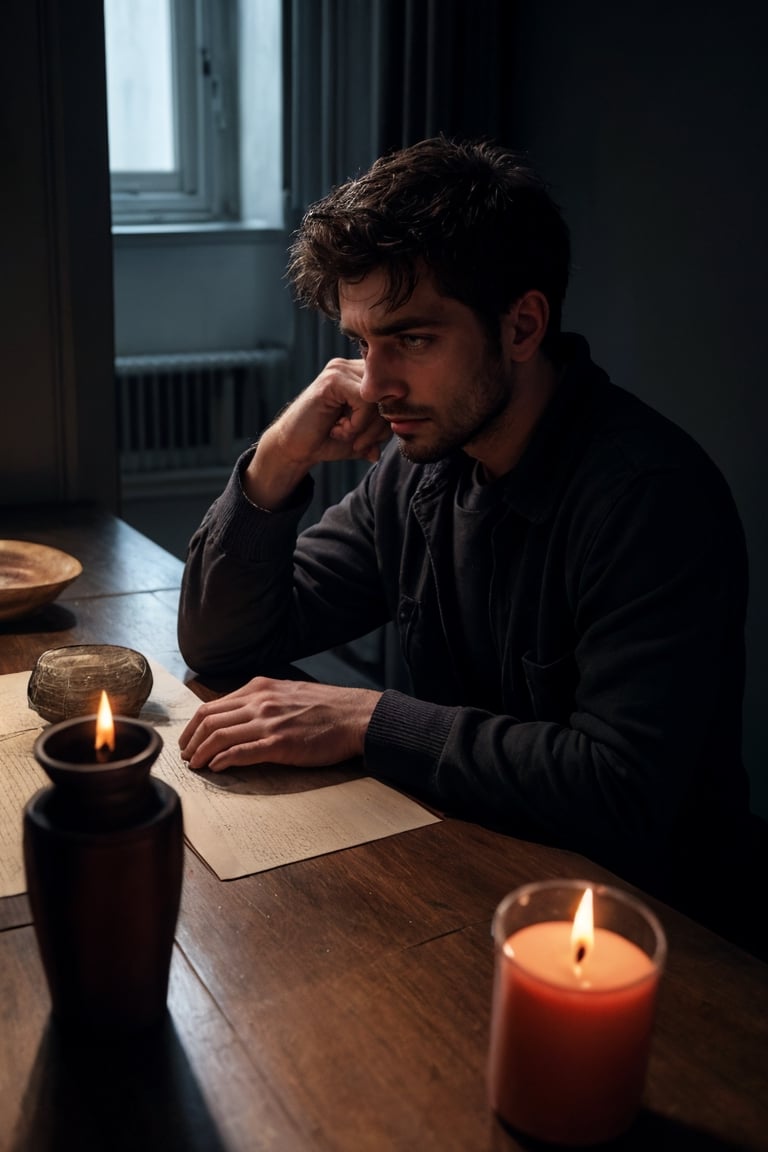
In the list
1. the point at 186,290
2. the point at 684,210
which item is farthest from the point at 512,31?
the point at 186,290

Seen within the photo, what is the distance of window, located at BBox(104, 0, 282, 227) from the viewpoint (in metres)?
3.38

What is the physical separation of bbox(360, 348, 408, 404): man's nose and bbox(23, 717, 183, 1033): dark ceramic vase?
674 mm

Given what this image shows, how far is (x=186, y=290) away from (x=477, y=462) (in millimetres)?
2230

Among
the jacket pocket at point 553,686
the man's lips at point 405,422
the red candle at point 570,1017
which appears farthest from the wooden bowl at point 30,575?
the red candle at point 570,1017

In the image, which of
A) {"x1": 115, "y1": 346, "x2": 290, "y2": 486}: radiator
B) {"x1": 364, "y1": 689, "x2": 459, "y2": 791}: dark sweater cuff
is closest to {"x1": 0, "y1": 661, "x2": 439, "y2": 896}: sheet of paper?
{"x1": 364, "y1": 689, "x2": 459, "y2": 791}: dark sweater cuff

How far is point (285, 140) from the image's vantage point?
10.6 feet

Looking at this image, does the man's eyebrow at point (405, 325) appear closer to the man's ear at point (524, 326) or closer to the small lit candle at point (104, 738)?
the man's ear at point (524, 326)

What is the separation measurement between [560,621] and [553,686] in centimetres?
7

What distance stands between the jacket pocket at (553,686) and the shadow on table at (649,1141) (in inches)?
24.1

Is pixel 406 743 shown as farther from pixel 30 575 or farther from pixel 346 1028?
pixel 30 575

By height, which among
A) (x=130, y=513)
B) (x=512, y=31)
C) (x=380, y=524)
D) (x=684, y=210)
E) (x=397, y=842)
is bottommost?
(x=130, y=513)

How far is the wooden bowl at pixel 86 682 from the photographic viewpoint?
1.20 metres

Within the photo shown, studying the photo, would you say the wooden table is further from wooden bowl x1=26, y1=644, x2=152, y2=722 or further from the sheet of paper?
wooden bowl x1=26, y1=644, x2=152, y2=722

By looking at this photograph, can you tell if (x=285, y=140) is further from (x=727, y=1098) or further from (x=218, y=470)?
(x=727, y=1098)
